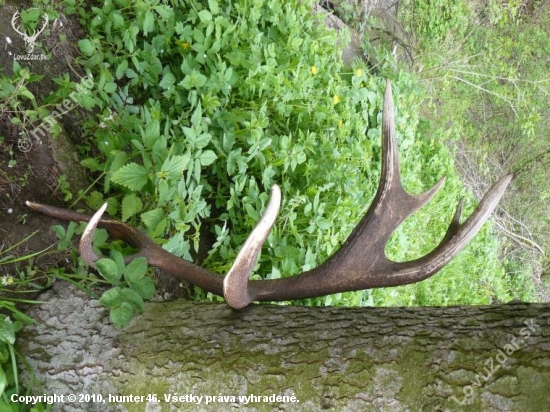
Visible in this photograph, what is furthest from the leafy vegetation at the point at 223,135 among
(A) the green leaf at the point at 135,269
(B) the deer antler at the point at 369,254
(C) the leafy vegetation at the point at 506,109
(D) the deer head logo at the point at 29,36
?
(C) the leafy vegetation at the point at 506,109

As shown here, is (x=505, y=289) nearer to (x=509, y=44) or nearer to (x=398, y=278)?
(x=509, y=44)

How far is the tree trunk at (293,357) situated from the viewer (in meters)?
0.88

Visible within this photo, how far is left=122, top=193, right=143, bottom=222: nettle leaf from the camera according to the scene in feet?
5.48

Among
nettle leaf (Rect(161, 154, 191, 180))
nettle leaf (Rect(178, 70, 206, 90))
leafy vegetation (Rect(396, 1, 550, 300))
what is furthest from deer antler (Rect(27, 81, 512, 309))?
leafy vegetation (Rect(396, 1, 550, 300))

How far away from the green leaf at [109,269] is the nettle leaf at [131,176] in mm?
360

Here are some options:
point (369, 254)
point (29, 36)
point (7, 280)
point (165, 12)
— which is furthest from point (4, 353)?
point (165, 12)

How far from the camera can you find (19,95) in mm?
1716

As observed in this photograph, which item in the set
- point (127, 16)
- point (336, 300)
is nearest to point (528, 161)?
point (336, 300)

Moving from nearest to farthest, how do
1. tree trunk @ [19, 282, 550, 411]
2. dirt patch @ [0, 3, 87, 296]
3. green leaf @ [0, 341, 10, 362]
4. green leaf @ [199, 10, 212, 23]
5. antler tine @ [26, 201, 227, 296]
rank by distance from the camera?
tree trunk @ [19, 282, 550, 411] → green leaf @ [0, 341, 10, 362] → antler tine @ [26, 201, 227, 296] → dirt patch @ [0, 3, 87, 296] → green leaf @ [199, 10, 212, 23]

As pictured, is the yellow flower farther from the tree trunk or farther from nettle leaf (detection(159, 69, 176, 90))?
nettle leaf (detection(159, 69, 176, 90))

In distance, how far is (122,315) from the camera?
1296mm

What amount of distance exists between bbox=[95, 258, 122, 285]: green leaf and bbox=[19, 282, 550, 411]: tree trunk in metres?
0.10

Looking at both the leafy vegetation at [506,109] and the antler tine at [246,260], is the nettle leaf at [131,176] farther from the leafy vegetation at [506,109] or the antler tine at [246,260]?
the leafy vegetation at [506,109]

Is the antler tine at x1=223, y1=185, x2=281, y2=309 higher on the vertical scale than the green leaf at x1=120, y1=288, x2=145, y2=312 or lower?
higher
